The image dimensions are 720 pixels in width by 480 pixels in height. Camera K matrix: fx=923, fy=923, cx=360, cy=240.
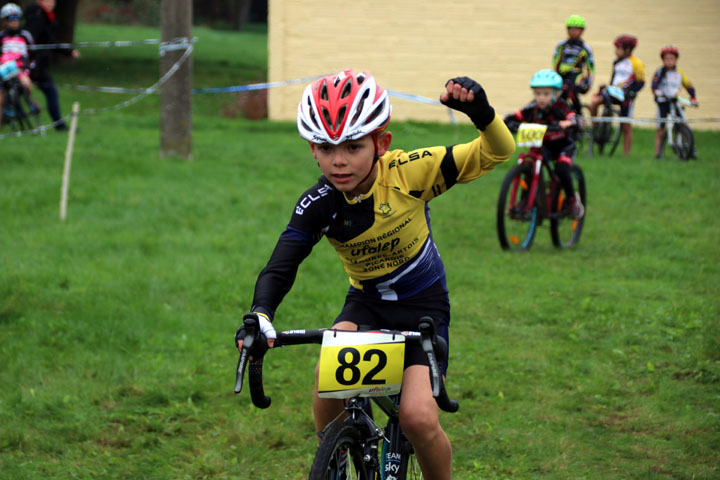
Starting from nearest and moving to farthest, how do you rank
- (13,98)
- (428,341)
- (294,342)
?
(428,341)
(294,342)
(13,98)

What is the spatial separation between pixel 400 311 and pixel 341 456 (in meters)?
0.83

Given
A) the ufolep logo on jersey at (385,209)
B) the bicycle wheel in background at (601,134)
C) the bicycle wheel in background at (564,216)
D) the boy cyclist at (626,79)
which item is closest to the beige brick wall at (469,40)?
the boy cyclist at (626,79)

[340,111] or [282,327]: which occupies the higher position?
[340,111]

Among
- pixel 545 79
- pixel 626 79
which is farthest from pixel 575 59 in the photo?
pixel 545 79

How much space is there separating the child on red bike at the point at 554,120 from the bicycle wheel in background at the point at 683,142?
24.0 ft

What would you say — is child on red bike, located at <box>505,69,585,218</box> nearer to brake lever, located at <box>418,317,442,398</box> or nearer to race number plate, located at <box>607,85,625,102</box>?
race number plate, located at <box>607,85,625,102</box>

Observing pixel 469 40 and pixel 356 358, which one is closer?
pixel 356 358

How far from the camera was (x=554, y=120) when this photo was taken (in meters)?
10.2

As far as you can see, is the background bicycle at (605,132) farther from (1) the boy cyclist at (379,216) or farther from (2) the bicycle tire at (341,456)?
(2) the bicycle tire at (341,456)

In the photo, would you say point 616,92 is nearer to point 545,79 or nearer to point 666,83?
point 666,83

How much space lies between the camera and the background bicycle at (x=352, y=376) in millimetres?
3275

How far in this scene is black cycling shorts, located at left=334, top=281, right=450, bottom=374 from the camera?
4.09m

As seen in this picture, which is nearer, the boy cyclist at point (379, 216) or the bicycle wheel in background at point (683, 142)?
the boy cyclist at point (379, 216)

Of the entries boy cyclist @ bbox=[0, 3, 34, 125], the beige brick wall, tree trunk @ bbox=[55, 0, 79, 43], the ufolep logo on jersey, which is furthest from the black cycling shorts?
tree trunk @ bbox=[55, 0, 79, 43]
